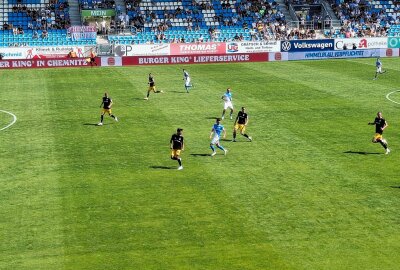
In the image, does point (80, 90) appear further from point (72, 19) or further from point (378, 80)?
point (72, 19)

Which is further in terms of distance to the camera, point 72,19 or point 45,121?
point 72,19

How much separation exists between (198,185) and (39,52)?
51766mm

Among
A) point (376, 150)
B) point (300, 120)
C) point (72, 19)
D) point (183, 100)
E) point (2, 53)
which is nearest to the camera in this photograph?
point (376, 150)

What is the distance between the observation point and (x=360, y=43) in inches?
3216

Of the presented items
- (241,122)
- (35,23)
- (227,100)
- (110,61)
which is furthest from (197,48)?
(241,122)

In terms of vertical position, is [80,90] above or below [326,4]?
below

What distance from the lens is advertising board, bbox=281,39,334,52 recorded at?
254 feet

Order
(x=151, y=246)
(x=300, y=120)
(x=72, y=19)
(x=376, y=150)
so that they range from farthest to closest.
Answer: (x=72, y=19)
(x=300, y=120)
(x=376, y=150)
(x=151, y=246)

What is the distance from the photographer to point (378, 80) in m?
57.6

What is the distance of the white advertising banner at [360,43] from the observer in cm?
8056

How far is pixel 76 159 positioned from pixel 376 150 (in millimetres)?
14294

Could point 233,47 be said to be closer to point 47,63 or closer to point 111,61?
point 111,61

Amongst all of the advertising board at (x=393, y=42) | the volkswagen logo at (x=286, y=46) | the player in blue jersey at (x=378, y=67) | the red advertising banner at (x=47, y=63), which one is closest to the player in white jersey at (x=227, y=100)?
the player in blue jersey at (x=378, y=67)

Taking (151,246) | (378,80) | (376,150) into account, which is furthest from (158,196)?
(378,80)
